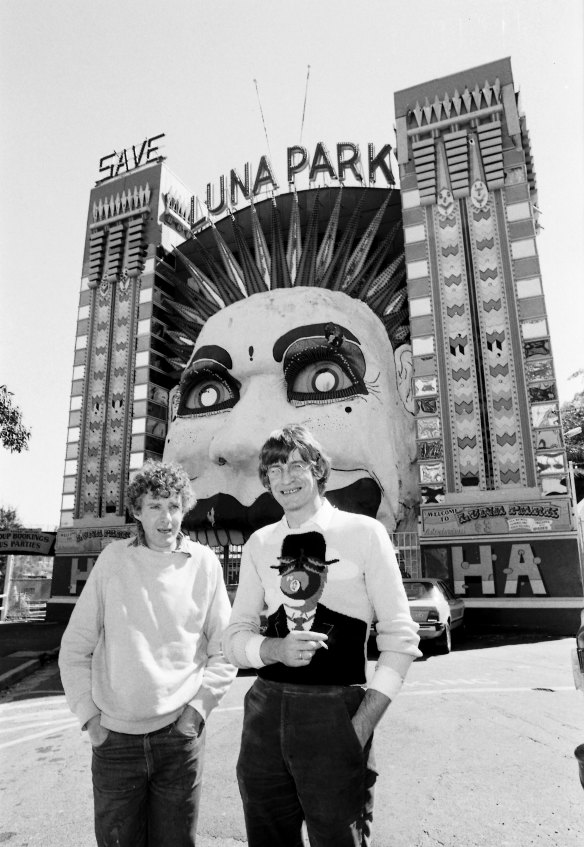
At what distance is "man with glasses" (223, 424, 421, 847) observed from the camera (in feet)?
5.38

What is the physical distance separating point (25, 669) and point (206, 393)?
19.5ft

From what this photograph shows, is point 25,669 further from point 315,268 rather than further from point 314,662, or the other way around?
point 315,268

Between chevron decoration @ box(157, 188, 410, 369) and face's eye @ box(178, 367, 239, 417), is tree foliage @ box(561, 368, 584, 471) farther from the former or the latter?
face's eye @ box(178, 367, 239, 417)

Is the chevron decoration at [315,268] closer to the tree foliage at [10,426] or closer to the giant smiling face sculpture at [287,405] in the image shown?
the giant smiling face sculpture at [287,405]

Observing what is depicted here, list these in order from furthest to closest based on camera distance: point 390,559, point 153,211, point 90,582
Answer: point 153,211, point 90,582, point 390,559

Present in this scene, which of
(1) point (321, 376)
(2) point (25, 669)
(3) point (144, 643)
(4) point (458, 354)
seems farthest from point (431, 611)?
(4) point (458, 354)

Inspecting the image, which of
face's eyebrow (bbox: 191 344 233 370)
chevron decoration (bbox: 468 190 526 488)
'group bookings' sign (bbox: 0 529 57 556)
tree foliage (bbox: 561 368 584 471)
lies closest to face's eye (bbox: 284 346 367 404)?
face's eyebrow (bbox: 191 344 233 370)

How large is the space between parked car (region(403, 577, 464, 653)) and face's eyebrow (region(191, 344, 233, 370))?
17.9 ft

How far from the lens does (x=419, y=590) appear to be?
7848 millimetres

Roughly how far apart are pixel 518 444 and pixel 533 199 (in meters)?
8.06

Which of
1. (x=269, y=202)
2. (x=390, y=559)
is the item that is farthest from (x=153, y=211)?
(x=390, y=559)

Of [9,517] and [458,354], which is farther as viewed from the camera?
[9,517]

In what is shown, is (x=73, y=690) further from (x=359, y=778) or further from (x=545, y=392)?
(x=545, y=392)

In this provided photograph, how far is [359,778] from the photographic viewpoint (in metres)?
1.64
